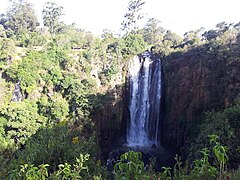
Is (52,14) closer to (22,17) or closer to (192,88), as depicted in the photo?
(22,17)

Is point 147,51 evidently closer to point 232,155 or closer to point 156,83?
point 156,83

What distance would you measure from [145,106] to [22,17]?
1938cm

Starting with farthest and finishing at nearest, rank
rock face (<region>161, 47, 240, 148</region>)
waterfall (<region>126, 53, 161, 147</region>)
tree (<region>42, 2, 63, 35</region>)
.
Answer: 1. tree (<region>42, 2, 63, 35</region>)
2. waterfall (<region>126, 53, 161, 147</region>)
3. rock face (<region>161, 47, 240, 148</region>)

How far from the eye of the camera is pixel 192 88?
1490 cm

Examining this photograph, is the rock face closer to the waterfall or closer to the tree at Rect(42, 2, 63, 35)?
the waterfall

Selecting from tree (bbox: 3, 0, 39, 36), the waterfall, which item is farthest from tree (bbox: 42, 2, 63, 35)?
the waterfall

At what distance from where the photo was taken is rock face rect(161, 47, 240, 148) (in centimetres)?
1318

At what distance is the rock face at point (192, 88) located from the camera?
43.2ft

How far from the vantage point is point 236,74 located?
42.0 feet

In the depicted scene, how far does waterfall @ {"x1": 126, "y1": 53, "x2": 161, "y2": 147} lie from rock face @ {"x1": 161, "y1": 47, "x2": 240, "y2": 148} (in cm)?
52

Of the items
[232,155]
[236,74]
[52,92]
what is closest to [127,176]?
[232,155]

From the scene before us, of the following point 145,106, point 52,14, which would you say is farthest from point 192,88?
point 52,14

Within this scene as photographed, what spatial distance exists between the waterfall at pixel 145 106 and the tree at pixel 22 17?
16.3 m

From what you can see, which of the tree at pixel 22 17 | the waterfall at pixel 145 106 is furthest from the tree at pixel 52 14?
the waterfall at pixel 145 106
